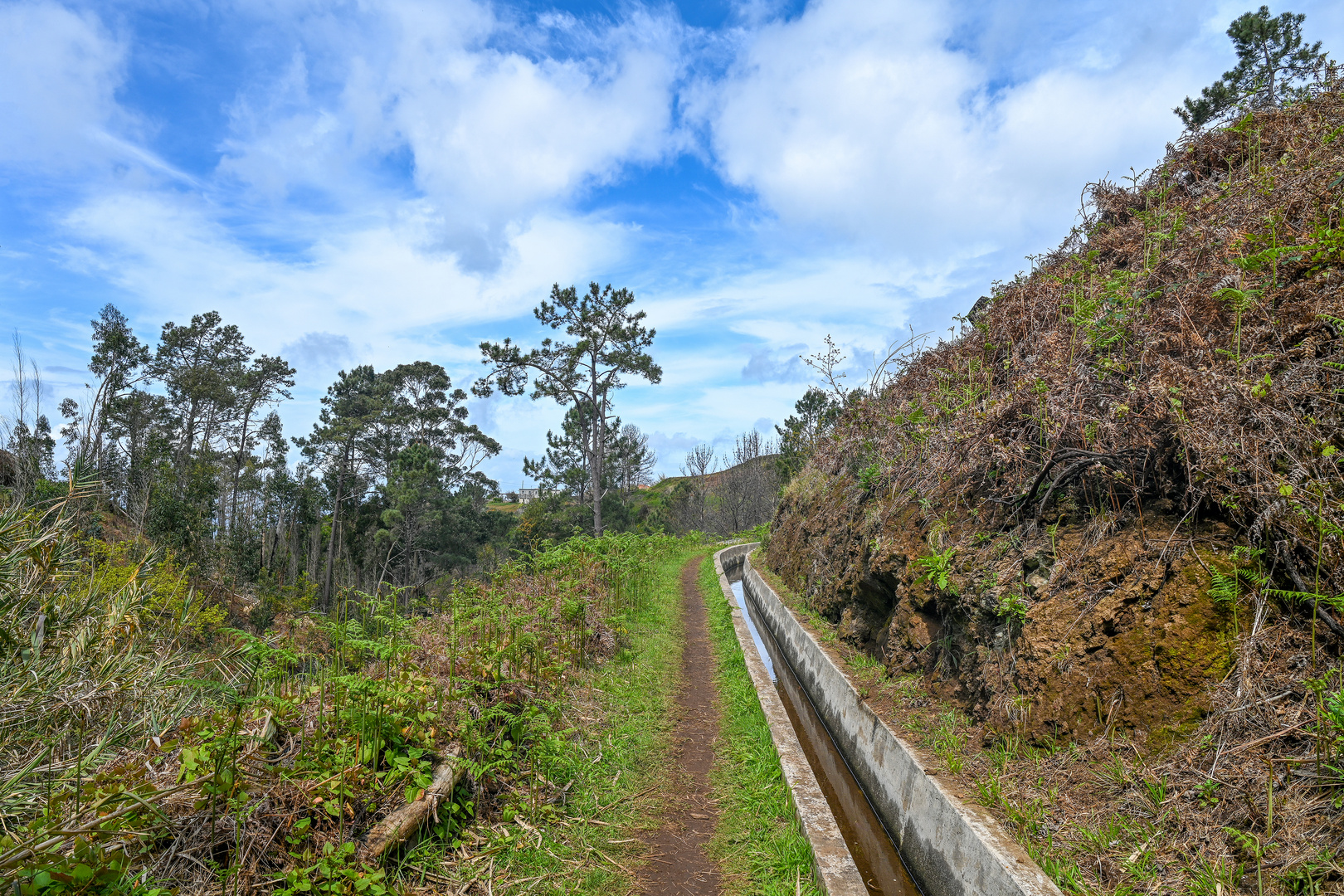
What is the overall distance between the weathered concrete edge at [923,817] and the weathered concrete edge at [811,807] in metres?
0.54

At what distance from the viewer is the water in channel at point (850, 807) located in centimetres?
450

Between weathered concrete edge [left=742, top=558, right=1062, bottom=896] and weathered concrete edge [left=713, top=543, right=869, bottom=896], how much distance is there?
1.77 ft

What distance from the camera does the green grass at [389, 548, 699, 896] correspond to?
12.3 feet

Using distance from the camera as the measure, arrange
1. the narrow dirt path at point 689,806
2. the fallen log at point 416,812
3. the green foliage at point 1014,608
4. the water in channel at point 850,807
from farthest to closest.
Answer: the green foliage at point 1014,608 → the water in channel at point 850,807 → the narrow dirt path at point 689,806 → the fallen log at point 416,812

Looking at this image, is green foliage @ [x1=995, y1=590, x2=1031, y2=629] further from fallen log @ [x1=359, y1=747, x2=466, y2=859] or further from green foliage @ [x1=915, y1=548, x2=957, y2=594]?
fallen log @ [x1=359, y1=747, x2=466, y2=859]

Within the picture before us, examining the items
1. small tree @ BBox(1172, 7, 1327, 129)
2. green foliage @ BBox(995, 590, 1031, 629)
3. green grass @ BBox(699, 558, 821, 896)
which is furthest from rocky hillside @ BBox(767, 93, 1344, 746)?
small tree @ BBox(1172, 7, 1327, 129)

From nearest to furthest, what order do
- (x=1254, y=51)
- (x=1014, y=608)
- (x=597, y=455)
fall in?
(x=1014, y=608) → (x=1254, y=51) → (x=597, y=455)

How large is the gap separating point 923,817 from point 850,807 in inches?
52.0

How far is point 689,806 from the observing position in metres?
5.20

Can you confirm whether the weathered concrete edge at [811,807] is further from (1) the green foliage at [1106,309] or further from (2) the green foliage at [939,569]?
(1) the green foliage at [1106,309]

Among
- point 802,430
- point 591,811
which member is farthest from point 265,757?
point 802,430

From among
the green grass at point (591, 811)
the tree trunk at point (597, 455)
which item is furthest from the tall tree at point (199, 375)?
the green grass at point (591, 811)

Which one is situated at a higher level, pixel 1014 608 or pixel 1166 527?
pixel 1166 527

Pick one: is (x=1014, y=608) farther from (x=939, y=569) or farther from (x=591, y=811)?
(x=591, y=811)
